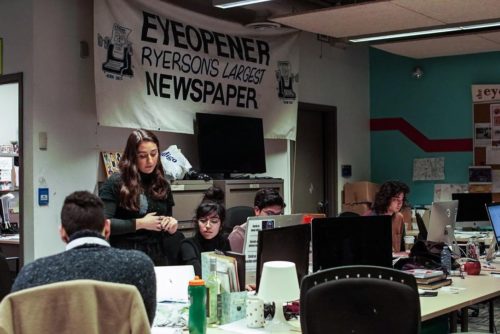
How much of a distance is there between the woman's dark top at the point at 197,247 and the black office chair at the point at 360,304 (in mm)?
1462

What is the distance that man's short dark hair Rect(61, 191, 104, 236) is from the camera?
2219mm

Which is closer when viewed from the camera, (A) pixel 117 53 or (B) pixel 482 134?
(A) pixel 117 53

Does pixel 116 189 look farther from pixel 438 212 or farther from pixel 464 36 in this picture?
pixel 464 36

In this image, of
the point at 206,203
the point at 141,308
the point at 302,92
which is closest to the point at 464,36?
the point at 302,92

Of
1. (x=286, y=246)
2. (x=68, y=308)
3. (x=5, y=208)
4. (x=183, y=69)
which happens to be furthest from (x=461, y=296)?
(x=5, y=208)

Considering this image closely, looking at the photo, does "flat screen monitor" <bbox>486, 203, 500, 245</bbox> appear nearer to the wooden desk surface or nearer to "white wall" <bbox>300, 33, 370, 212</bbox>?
the wooden desk surface

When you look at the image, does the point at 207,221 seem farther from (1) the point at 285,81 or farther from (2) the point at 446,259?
(1) the point at 285,81

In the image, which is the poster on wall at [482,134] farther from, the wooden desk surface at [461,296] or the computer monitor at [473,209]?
the wooden desk surface at [461,296]

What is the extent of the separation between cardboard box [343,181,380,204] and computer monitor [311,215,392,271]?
15.4 ft

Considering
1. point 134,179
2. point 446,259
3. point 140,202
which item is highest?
point 134,179

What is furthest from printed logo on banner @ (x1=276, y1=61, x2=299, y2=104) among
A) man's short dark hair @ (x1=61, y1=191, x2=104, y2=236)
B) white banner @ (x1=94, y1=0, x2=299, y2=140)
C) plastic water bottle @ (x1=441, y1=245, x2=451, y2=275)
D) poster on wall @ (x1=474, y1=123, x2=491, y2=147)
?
man's short dark hair @ (x1=61, y1=191, x2=104, y2=236)

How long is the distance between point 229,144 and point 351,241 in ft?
10.1

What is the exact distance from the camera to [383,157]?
8.71m

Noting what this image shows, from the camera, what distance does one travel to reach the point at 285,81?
280 inches
